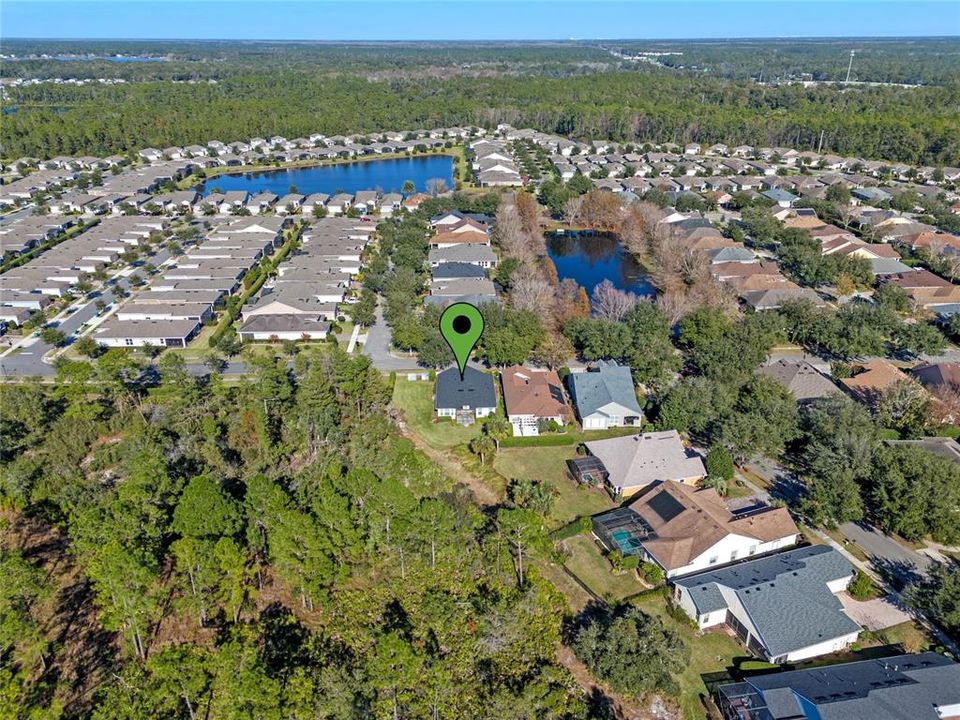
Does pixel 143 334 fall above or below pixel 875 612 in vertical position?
above

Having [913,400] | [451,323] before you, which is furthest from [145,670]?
[913,400]

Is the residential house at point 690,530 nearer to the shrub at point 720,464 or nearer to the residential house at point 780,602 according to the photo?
the residential house at point 780,602

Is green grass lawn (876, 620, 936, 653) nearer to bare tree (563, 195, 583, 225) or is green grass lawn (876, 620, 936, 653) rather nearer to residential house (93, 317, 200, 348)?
residential house (93, 317, 200, 348)

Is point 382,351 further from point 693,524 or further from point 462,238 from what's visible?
point 462,238

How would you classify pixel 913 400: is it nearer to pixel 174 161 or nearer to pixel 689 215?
pixel 689 215

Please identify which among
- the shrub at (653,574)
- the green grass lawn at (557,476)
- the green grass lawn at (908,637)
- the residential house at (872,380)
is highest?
the residential house at (872,380)

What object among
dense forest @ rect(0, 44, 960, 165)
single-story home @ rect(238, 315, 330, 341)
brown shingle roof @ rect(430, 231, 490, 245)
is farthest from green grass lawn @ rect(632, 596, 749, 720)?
dense forest @ rect(0, 44, 960, 165)

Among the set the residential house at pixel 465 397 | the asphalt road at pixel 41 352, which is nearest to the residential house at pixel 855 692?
the residential house at pixel 465 397

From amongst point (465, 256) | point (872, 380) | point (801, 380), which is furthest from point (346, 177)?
point (872, 380)
